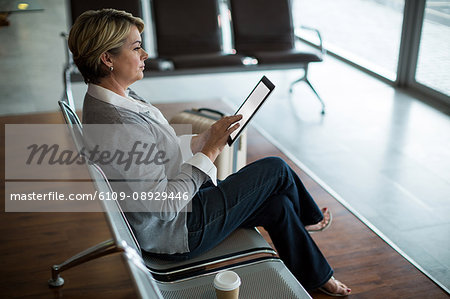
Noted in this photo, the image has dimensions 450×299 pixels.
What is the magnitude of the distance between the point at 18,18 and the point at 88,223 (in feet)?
19.4

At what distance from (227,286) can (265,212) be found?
0.47m

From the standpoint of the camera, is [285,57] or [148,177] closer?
[148,177]

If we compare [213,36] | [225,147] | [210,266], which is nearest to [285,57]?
[213,36]

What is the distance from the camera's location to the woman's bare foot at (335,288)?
6.44ft

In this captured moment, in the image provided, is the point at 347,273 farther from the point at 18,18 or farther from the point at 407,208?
the point at 18,18

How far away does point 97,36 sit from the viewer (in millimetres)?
1528

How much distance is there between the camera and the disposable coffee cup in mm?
1350

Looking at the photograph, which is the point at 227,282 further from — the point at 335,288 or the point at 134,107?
the point at 335,288

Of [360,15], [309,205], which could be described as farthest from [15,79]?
[309,205]

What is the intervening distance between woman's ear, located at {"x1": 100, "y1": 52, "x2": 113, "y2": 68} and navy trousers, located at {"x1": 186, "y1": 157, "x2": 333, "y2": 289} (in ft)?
1.62

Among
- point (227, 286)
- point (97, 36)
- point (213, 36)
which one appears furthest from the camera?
point (213, 36)

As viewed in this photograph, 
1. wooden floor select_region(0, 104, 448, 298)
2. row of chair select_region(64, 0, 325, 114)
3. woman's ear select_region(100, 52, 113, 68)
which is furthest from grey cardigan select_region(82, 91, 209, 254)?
row of chair select_region(64, 0, 325, 114)

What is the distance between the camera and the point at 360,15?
5.45 metres

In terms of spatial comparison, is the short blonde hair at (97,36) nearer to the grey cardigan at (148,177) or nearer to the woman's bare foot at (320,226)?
the grey cardigan at (148,177)
